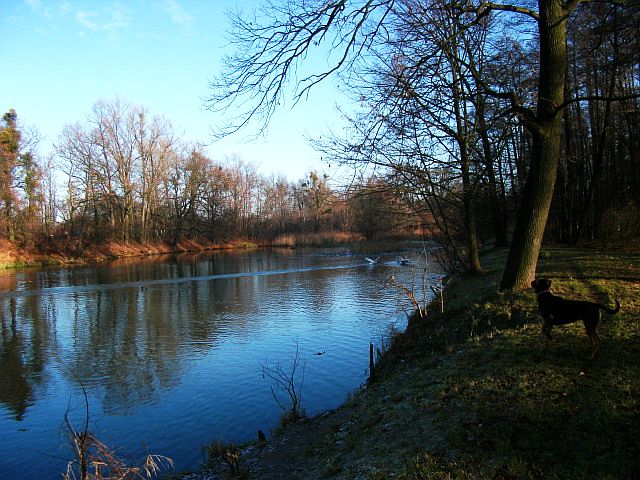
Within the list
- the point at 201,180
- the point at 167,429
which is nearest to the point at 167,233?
the point at 201,180

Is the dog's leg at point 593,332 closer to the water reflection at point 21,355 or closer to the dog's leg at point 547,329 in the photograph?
the dog's leg at point 547,329

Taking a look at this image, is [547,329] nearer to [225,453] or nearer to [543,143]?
[543,143]

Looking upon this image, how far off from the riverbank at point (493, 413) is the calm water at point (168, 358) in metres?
2.08

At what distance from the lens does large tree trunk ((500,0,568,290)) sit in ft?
26.7

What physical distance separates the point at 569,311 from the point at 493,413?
1.73m

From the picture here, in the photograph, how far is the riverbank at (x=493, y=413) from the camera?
4.10 m

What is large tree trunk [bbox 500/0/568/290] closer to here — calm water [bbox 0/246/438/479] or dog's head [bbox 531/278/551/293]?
dog's head [bbox 531/278/551/293]

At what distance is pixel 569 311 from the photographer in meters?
5.67

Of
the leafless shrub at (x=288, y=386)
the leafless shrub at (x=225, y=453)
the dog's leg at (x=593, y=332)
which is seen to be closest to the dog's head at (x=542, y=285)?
the dog's leg at (x=593, y=332)

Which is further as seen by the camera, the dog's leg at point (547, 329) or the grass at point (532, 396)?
the dog's leg at point (547, 329)

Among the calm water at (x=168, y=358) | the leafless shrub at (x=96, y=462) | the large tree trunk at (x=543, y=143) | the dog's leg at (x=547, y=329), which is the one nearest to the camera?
the leafless shrub at (x=96, y=462)

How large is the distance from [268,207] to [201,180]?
19121 millimetres

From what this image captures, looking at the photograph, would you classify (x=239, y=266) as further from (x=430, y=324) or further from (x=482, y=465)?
(x=482, y=465)

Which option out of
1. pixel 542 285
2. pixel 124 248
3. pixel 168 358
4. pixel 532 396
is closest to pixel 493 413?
pixel 532 396
